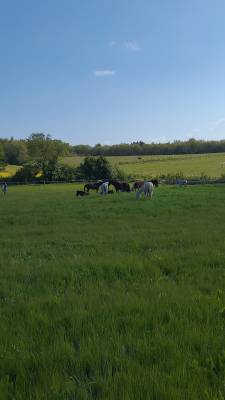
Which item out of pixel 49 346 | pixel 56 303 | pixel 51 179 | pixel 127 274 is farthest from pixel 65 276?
pixel 51 179

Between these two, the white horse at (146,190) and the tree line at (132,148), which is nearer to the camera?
the white horse at (146,190)

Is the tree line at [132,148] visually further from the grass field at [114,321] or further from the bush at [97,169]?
the grass field at [114,321]

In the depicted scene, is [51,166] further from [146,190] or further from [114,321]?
[114,321]

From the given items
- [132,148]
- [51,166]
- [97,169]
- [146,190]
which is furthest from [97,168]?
[132,148]

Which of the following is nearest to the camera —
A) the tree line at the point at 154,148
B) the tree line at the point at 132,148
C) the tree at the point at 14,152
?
the tree at the point at 14,152

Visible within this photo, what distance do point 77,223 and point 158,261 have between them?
9.92 m

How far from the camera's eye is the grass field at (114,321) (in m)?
4.23

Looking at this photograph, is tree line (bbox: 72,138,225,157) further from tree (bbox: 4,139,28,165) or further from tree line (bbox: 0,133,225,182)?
tree (bbox: 4,139,28,165)

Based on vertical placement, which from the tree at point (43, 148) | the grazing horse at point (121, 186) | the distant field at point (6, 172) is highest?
the tree at point (43, 148)

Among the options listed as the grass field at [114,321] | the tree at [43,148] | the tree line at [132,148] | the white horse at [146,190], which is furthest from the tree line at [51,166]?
the grass field at [114,321]

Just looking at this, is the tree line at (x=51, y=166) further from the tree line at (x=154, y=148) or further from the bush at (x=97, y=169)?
the tree line at (x=154, y=148)

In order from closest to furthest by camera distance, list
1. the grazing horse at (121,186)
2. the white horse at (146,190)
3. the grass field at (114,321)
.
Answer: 1. the grass field at (114,321)
2. the white horse at (146,190)
3. the grazing horse at (121,186)

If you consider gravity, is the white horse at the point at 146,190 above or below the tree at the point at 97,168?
below

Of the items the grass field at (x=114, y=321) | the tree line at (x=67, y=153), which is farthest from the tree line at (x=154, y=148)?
the grass field at (x=114, y=321)
